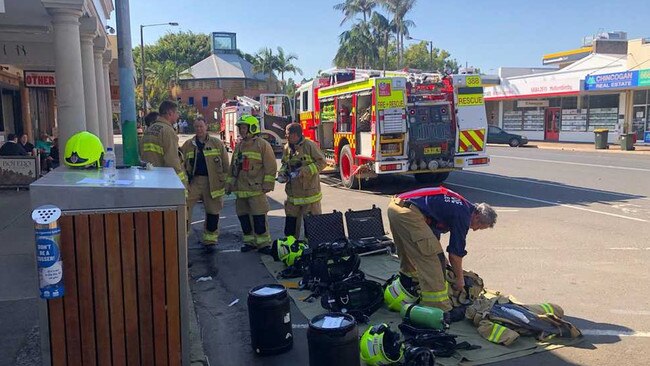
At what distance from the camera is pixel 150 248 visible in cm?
346

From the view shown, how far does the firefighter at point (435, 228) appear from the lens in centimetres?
477

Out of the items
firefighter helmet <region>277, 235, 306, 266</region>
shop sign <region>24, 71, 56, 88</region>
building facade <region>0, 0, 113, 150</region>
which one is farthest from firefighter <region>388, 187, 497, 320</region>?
Result: shop sign <region>24, 71, 56, 88</region>

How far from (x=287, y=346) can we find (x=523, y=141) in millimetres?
30221

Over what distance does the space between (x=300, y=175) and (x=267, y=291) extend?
9.74 feet

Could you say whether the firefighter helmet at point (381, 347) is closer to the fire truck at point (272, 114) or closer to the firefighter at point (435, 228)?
the firefighter at point (435, 228)

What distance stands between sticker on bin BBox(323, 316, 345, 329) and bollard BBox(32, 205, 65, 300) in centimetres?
169

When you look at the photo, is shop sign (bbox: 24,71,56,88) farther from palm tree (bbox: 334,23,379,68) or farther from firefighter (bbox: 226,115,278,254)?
palm tree (bbox: 334,23,379,68)

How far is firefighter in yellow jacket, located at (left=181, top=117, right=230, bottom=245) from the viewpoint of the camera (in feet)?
24.1

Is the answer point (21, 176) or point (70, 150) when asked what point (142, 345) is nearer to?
point (70, 150)

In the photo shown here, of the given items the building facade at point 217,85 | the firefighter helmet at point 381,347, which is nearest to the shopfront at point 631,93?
the firefighter helmet at point 381,347

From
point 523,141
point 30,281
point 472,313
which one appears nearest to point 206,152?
point 30,281

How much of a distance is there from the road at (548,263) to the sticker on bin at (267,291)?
511 mm

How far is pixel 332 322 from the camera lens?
12.6 ft

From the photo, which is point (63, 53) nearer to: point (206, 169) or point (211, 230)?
point (206, 169)
